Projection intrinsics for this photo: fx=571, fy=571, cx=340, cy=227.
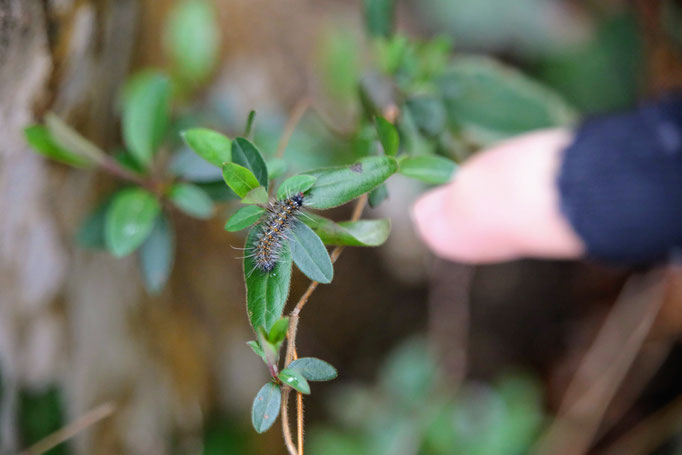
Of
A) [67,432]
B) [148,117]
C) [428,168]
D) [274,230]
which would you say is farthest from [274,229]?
[67,432]

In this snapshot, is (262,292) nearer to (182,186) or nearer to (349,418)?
(182,186)

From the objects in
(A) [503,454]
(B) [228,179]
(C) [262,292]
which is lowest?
(A) [503,454]

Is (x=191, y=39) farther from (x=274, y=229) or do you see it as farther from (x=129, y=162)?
(x=274, y=229)

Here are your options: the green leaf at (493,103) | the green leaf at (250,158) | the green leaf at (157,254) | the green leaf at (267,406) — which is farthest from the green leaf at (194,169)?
the green leaf at (493,103)

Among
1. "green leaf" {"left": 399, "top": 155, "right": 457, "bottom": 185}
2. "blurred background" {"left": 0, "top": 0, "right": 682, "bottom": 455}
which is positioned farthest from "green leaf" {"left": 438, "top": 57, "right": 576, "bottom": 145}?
"green leaf" {"left": 399, "top": 155, "right": 457, "bottom": 185}

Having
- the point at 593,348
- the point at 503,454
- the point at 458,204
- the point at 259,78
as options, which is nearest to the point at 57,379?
the point at 458,204
